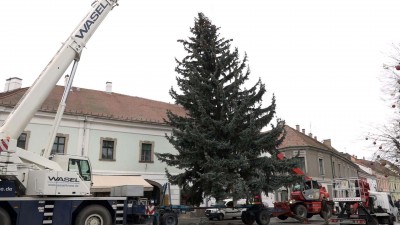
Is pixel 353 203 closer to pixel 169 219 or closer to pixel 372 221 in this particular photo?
pixel 372 221

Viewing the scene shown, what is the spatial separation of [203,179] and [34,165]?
27.8ft

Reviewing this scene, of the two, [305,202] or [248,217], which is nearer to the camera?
[248,217]

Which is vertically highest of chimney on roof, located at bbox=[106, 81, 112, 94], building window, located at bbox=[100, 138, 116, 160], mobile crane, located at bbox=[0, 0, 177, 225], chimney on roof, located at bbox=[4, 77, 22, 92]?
chimney on roof, located at bbox=[106, 81, 112, 94]

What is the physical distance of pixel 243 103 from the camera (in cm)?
1953

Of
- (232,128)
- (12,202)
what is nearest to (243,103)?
(232,128)

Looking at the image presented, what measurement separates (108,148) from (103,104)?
4.13 metres

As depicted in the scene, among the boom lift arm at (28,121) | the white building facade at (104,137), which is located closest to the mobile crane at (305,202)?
the white building facade at (104,137)

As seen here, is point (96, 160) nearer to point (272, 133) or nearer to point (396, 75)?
point (272, 133)

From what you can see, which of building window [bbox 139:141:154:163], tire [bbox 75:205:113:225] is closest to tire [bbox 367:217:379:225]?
tire [bbox 75:205:113:225]

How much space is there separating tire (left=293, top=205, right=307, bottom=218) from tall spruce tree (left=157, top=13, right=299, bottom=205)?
4385 mm

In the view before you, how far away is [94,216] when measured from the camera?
13.7m

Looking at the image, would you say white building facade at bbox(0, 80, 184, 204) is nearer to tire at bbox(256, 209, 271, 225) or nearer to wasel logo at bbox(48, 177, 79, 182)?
tire at bbox(256, 209, 271, 225)

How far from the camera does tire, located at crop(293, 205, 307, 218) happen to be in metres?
23.2

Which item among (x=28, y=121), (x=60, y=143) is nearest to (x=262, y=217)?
(x=28, y=121)
